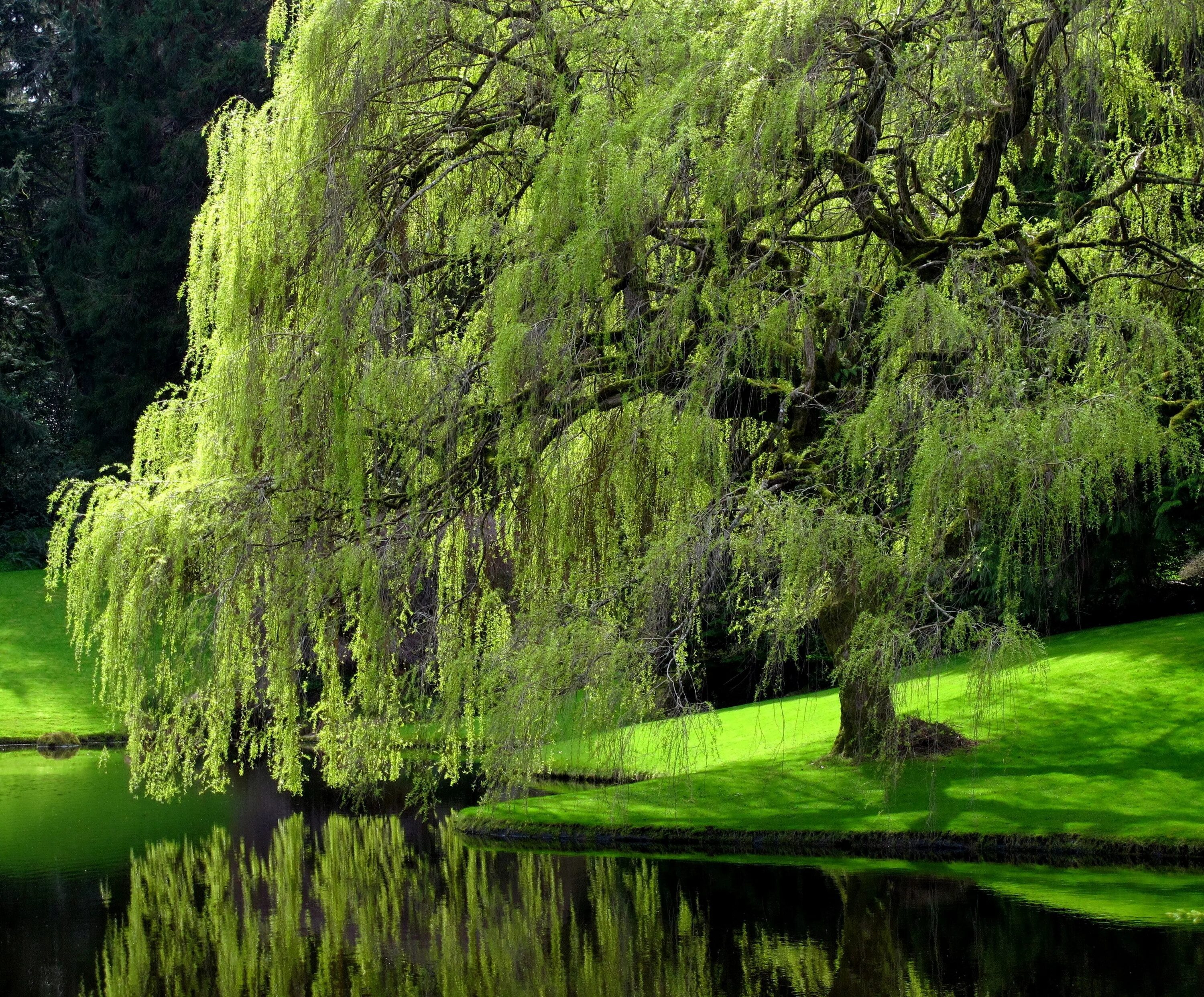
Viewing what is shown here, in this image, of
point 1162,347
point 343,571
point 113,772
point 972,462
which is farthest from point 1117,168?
point 113,772

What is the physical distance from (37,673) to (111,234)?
34.7ft

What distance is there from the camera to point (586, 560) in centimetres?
942

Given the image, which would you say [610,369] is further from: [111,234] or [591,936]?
[111,234]

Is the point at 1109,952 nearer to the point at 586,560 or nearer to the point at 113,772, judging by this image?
the point at 586,560

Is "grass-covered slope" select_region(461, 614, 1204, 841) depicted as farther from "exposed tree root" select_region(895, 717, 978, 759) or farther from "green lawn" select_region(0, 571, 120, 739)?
"green lawn" select_region(0, 571, 120, 739)

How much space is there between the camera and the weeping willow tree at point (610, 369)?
340 inches

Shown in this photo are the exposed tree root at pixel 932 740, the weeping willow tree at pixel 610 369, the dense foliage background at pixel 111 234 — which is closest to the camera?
the weeping willow tree at pixel 610 369

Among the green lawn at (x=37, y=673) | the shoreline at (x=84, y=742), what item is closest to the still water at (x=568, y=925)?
the shoreline at (x=84, y=742)

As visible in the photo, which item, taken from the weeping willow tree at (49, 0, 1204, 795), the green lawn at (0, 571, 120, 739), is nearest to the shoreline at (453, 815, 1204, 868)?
the weeping willow tree at (49, 0, 1204, 795)

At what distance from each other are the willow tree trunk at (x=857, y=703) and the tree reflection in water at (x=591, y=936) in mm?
1181

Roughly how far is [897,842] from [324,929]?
424cm

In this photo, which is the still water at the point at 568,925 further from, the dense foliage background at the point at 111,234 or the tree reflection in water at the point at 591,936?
the dense foliage background at the point at 111,234

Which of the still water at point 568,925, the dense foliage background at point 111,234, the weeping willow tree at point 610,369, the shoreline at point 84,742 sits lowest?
the shoreline at point 84,742

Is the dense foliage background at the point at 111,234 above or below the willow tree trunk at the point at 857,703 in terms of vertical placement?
above
